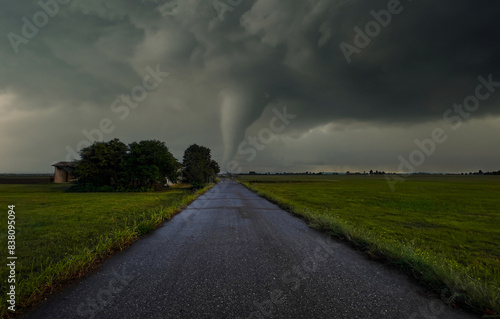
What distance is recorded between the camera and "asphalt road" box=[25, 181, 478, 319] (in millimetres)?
3266

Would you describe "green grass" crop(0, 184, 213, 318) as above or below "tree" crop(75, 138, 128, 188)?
below

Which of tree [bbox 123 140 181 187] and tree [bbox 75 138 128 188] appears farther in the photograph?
tree [bbox 123 140 181 187]

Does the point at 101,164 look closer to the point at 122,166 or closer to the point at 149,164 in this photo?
the point at 122,166

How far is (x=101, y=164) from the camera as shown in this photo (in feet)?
110

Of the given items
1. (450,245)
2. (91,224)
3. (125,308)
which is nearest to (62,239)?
(91,224)

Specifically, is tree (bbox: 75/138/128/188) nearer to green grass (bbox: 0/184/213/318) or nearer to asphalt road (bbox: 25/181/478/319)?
green grass (bbox: 0/184/213/318)

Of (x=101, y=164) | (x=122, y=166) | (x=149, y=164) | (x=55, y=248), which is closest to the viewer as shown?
(x=55, y=248)

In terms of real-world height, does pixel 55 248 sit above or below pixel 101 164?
below

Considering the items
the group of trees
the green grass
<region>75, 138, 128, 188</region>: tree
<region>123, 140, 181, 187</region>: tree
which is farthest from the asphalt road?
<region>75, 138, 128, 188</region>: tree

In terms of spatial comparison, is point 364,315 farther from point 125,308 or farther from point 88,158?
point 88,158

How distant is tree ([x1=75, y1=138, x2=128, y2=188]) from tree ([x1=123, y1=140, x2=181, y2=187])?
5.11 ft

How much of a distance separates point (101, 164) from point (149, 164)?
6.83 metres

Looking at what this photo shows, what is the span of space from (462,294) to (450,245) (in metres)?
8.09

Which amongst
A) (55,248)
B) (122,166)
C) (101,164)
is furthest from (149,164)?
(55,248)
